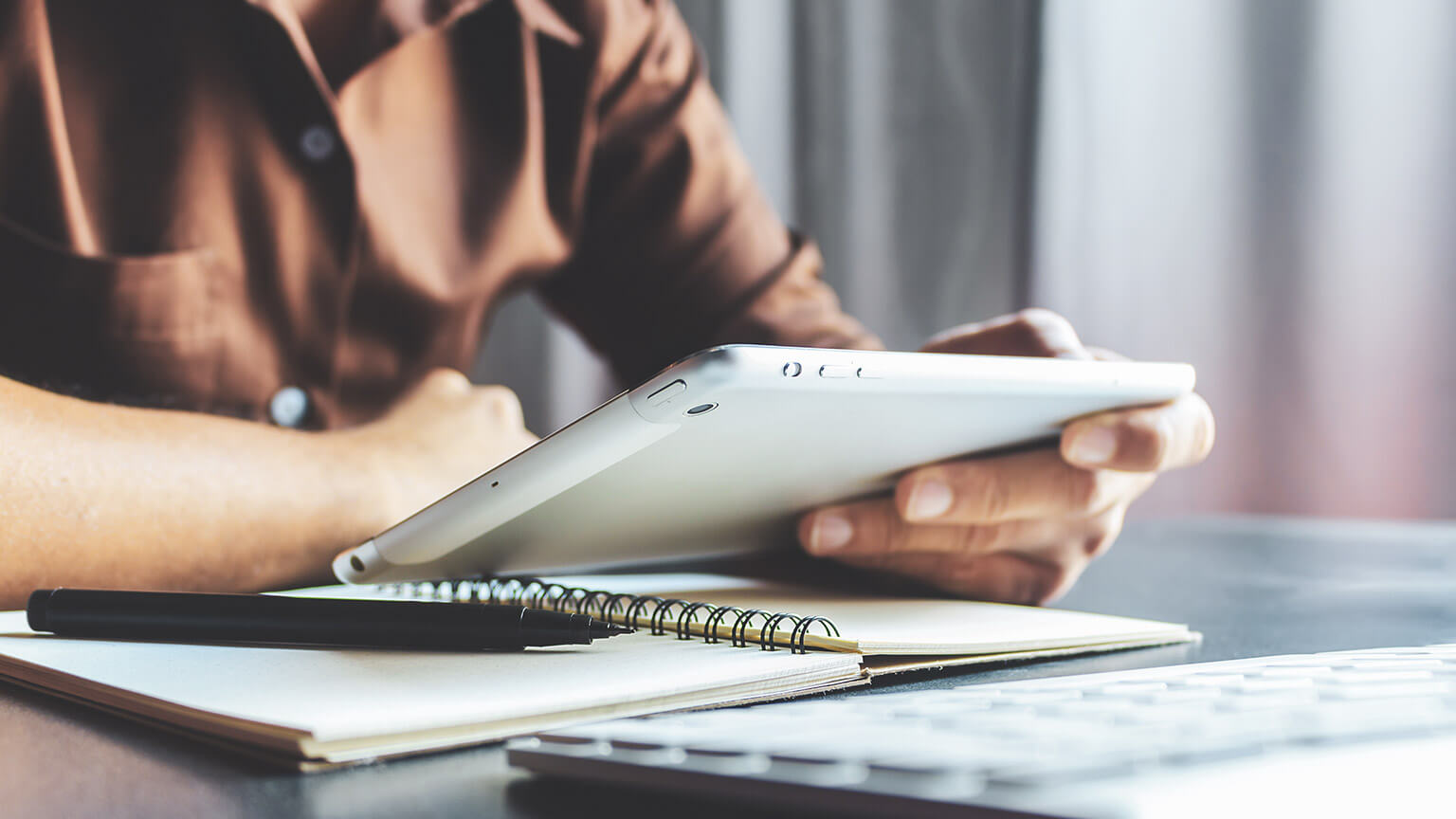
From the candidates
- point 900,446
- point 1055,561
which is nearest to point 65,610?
point 900,446

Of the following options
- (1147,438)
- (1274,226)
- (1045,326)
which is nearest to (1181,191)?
(1274,226)

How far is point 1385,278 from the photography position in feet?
4.43

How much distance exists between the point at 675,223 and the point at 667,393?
837 millimetres

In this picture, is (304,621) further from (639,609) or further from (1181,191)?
(1181,191)

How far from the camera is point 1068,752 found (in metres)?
0.20

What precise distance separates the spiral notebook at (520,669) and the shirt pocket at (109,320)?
390mm

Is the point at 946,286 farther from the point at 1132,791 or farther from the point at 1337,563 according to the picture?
the point at 1132,791

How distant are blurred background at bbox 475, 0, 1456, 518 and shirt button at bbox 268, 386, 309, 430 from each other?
1.14 metres

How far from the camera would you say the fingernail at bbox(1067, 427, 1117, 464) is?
49 cm

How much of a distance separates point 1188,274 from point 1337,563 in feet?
2.79

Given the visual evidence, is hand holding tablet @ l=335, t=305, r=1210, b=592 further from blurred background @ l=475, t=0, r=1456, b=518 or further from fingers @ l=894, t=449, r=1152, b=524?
blurred background @ l=475, t=0, r=1456, b=518

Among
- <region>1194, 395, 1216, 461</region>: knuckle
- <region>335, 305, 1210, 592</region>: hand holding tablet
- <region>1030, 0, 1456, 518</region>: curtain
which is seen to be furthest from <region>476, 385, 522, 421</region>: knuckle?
<region>1030, 0, 1456, 518</region>: curtain

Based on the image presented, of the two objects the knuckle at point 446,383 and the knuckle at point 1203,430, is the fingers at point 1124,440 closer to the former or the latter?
the knuckle at point 1203,430

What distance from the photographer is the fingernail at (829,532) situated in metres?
0.52
